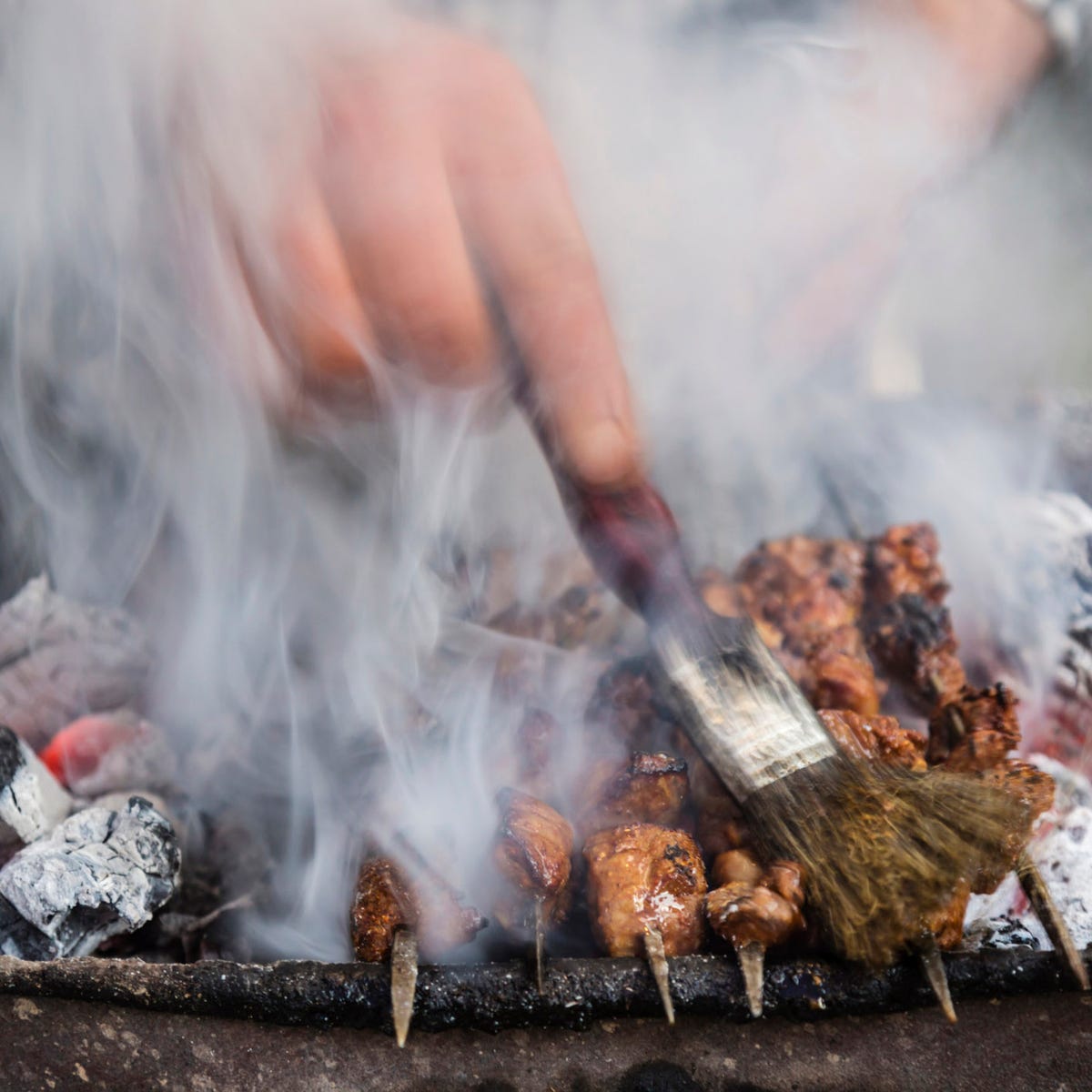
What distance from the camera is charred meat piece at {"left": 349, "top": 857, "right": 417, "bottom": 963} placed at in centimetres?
196

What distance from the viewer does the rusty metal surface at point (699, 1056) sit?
5.85ft

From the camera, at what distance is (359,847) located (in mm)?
2490

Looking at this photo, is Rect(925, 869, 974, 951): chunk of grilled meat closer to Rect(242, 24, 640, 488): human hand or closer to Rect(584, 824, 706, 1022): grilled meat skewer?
Rect(584, 824, 706, 1022): grilled meat skewer

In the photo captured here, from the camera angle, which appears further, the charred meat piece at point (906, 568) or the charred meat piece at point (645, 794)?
the charred meat piece at point (906, 568)

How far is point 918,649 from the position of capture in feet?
9.48

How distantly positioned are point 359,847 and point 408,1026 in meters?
0.76

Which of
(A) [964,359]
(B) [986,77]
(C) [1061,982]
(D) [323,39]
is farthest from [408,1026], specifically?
(A) [964,359]

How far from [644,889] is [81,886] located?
145 cm

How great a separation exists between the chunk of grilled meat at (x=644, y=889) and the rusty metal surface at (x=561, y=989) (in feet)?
0.40

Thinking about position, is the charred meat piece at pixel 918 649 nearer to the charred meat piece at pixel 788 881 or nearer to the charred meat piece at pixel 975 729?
the charred meat piece at pixel 975 729

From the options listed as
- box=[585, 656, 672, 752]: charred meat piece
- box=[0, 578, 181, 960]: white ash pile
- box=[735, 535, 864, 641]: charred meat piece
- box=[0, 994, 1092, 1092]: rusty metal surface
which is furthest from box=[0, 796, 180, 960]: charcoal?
box=[735, 535, 864, 641]: charred meat piece

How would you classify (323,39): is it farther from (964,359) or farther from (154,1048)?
(964,359)

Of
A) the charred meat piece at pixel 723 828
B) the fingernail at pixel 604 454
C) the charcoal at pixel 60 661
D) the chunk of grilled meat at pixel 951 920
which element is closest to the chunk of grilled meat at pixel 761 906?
the charred meat piece at pixel 723 828

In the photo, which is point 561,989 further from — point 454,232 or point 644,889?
point 454,232
